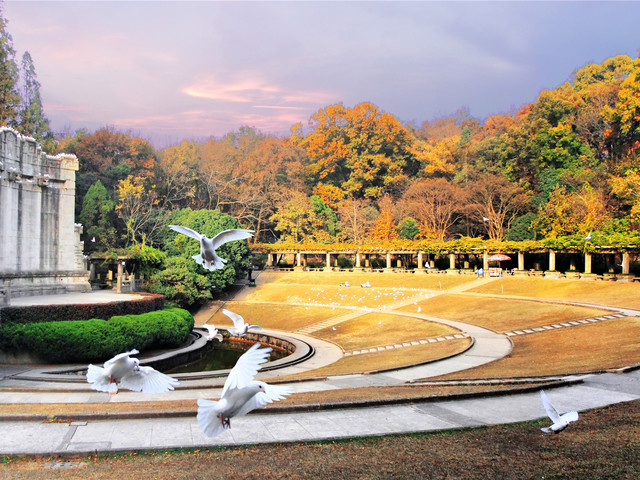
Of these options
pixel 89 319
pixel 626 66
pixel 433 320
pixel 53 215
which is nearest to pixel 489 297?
pixel 433 320

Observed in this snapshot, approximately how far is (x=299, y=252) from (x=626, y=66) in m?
51.5

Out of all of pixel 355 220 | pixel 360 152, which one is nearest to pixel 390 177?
pixel 360 152

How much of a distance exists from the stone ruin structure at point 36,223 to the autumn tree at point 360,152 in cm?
5302

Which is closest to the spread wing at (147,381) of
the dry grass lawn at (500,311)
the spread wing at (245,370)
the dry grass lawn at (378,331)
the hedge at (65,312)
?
the spread wing at (245,370)

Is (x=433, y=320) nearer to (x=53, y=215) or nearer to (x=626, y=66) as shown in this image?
(x=53, y=215)

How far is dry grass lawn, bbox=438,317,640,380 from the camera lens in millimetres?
20250

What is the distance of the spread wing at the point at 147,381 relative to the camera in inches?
370

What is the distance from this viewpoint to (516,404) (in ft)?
46.4

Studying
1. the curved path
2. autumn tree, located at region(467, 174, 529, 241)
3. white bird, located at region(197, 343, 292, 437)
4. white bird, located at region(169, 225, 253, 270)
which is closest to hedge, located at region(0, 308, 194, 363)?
the curved path

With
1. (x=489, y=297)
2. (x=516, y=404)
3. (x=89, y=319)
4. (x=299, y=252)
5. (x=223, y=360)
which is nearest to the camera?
(x=516, y=404)

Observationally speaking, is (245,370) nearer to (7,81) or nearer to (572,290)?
A: (572,290)

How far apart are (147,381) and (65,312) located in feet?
66.7

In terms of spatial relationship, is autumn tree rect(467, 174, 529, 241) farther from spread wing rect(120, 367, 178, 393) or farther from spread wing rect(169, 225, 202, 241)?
spread wing rect(120, 367, 178, 393)

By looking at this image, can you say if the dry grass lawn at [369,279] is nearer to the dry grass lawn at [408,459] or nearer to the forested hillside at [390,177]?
the forested hillside at [390,177]
